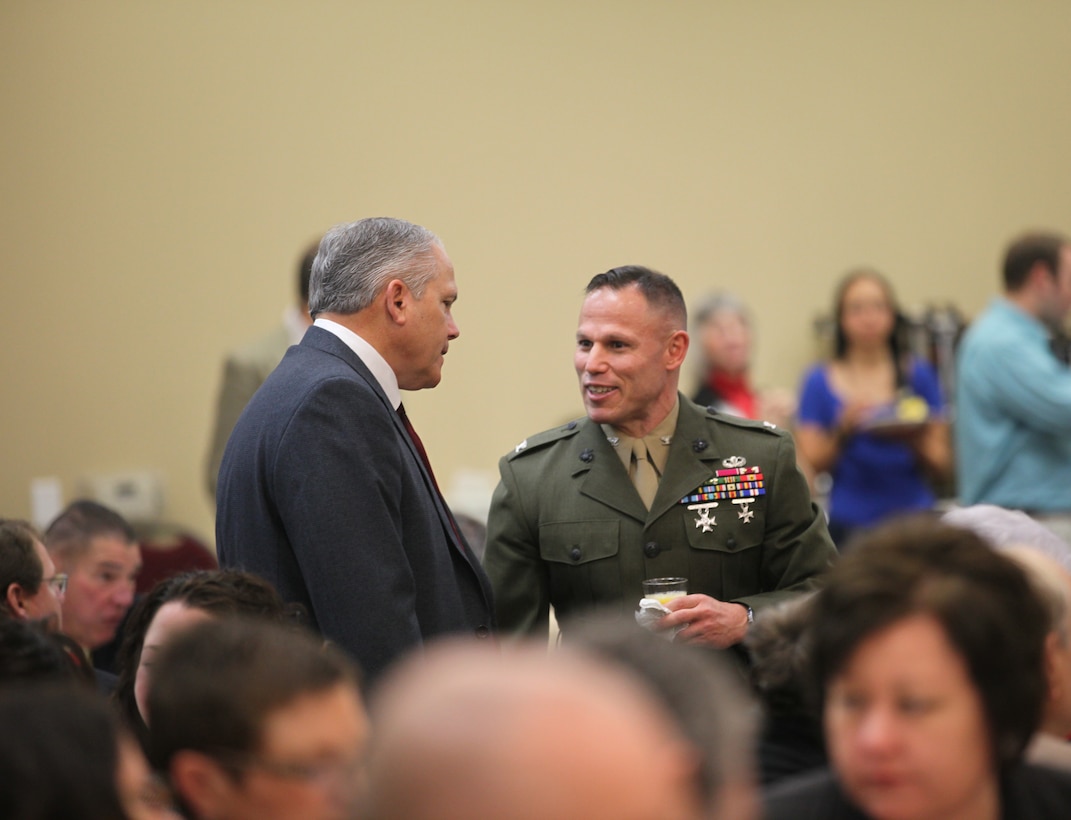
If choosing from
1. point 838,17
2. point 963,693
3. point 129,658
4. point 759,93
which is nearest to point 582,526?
point 129,658

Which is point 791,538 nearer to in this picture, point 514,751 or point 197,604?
point 197,604

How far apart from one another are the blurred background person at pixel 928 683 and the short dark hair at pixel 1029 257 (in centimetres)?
331

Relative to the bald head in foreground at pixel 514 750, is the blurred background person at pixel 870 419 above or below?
below

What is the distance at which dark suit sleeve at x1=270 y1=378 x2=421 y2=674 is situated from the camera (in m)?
2.45

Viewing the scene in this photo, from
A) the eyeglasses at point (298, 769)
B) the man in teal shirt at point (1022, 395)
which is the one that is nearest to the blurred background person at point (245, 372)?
the man in teal shirt at point (1022, 395)

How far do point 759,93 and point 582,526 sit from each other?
161 inches

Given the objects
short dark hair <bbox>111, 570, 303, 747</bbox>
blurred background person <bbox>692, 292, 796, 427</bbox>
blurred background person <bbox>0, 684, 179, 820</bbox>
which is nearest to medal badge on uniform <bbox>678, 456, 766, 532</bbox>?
short dark hair <bbox>111, 570, 303, 747</bbox>

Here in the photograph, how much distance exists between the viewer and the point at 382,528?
8.16 ft

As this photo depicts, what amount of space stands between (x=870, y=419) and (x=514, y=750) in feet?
15.6

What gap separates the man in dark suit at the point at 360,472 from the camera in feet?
8.08

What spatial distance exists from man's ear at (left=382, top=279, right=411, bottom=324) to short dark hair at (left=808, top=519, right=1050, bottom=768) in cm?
121

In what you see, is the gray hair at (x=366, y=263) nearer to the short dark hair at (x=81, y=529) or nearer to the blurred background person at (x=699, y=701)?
the short dark hair at (x=81, y=529)

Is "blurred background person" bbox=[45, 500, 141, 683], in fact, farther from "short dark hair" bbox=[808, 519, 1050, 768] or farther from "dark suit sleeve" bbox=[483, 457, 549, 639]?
"short dark hair" bbox=[808, 519, 1050, 768]

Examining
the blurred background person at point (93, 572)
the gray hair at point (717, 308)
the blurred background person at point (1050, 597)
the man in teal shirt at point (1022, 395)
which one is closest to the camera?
the blurred background person at point (1050, 597)
